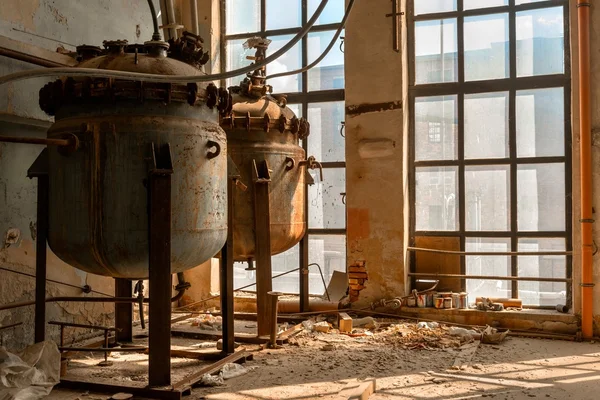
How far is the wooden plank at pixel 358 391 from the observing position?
10.7 ft

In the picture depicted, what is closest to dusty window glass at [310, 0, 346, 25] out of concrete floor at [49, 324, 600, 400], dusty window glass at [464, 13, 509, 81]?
dusty window glass at [464, 13, 509, 81]

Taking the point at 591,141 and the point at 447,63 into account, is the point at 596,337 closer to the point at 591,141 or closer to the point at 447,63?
the point at 591,141

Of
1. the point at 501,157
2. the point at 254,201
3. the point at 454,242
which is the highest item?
the point at 501,157

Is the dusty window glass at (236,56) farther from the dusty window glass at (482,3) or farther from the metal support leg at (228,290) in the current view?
the metal support leg at (228,290)

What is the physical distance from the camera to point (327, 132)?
248 inches

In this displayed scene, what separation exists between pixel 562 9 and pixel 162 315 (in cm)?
459

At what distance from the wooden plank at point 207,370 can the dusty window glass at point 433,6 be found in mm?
3876

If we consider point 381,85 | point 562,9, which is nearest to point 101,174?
point 381,85

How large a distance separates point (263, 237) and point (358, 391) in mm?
1737

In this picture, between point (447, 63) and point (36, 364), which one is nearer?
point (36, 364)

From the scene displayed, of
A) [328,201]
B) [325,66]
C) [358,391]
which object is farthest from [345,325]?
[325,66]

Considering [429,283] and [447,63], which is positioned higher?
[447,63]

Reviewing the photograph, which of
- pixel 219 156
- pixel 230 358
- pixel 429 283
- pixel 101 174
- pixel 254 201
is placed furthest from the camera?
pixel 429 283

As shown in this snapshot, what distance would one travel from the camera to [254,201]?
4.73m
